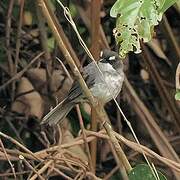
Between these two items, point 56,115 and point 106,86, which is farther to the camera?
point 106,86

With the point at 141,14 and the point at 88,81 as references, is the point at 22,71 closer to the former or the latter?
the point at 88,81

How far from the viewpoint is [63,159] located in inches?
85.5

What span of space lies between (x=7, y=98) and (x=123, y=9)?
177cm

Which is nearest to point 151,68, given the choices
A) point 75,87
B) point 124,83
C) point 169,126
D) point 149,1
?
point 124,83

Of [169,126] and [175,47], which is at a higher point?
[175,47]

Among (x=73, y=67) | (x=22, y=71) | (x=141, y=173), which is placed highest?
(x=73, y=67)

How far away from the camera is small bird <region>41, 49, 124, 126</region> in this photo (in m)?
2.75

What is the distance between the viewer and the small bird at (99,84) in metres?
2.75

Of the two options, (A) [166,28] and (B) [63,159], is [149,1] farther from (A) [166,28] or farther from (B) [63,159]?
(A) [166,28]

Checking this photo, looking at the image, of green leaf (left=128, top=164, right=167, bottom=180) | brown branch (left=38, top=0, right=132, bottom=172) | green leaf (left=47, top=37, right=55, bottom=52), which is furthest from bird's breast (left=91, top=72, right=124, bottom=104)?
brown branch (left=38, top=0, right=132, bottom=172)

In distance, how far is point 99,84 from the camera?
3.06m

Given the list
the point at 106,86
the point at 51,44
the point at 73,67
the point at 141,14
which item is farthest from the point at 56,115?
the point at 141,14

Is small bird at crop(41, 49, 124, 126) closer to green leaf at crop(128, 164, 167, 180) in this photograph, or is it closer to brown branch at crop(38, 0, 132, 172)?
green leaf at crop(128, 164, 167, 180)

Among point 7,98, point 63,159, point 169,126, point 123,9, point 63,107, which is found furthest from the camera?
point 169,126
